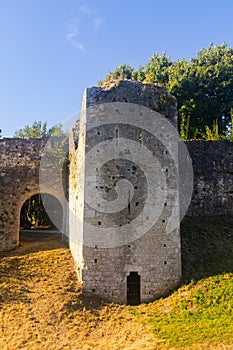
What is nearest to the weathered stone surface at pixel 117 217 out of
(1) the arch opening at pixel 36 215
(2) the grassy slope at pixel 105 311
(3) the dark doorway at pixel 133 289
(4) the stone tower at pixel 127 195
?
(4) the stone tower at pixel 127 195

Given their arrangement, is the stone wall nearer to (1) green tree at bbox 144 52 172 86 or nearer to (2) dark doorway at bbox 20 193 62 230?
(2) dark doorway at bbox 20 193 62 230

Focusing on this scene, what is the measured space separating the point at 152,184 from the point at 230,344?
213 inches

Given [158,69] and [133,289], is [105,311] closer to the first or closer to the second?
[133,289]

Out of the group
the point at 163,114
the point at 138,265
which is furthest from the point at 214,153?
the point at 138,265

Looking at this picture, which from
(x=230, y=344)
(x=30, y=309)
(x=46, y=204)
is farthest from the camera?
(x=46, y=204)

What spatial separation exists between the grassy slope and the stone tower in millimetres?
614

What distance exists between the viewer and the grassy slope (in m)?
9.05

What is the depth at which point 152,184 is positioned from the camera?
1216cm

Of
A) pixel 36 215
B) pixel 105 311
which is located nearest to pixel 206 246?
pixel 105 311

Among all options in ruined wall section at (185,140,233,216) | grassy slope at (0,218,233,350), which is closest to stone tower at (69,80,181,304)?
grassy slope at (0,218,233,350)

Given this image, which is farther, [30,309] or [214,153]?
[214,153]

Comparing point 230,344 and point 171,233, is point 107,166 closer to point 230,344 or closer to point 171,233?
point 171,233

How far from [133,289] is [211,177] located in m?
7.11

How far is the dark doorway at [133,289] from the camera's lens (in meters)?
11.3
